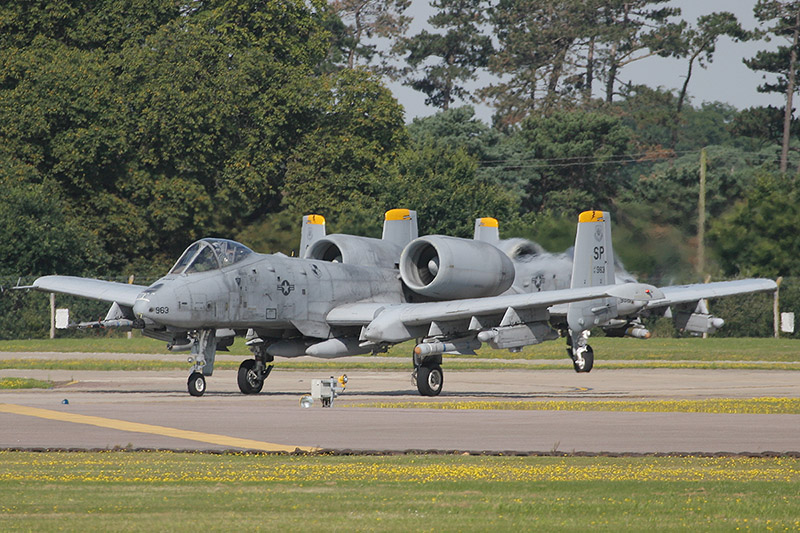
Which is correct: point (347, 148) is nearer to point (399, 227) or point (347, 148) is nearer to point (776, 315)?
point (776, 315)

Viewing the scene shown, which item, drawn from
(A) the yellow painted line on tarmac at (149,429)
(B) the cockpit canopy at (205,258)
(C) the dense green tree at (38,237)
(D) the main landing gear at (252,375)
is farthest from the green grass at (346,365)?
(C) the dense green tree at (38,237)

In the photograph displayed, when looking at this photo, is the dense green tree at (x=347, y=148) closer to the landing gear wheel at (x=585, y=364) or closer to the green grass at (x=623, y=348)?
the green grass at (x=623, y=348)

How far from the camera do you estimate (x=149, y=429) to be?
16656 mm

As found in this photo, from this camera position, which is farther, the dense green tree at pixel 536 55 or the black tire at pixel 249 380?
the dense green tree at pixel 536 55

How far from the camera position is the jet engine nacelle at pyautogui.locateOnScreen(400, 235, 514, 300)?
26.6 m

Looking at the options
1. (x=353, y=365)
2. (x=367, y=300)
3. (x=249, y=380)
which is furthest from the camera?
(x=353, y=365)

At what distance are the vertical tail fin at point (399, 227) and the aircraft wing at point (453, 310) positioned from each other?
456 centimetres

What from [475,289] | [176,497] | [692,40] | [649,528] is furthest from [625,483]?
[692,40]

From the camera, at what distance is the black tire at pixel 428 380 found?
25.0 m

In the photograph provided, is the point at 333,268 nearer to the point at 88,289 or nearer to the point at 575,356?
the point at 88,289

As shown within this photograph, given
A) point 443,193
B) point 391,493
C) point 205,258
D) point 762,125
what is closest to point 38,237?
point 443,193

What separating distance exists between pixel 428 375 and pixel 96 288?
8075 mm

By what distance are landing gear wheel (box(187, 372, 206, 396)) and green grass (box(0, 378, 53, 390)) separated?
13.9ft

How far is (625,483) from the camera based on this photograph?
456 inches
